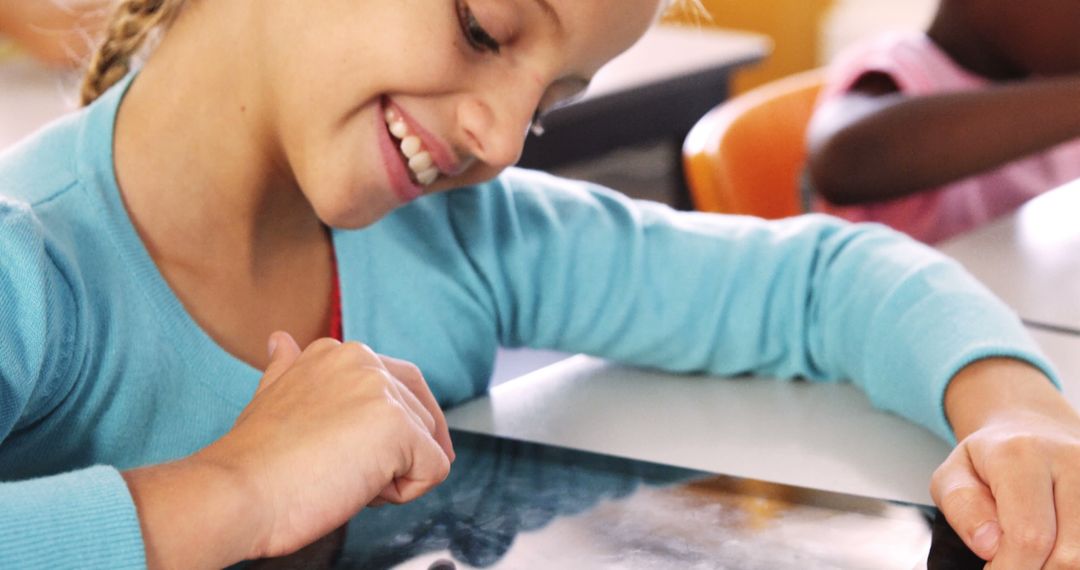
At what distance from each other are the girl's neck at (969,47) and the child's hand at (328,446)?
1156 millimetres

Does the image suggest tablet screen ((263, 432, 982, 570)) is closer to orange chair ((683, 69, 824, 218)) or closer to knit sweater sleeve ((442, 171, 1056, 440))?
knit sweater sleeve ((442, 171, 1056, 440))

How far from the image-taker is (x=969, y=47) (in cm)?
158

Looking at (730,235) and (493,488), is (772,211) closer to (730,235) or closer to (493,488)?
(730,235)

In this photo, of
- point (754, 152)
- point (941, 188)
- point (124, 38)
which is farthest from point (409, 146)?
point (941, 188)

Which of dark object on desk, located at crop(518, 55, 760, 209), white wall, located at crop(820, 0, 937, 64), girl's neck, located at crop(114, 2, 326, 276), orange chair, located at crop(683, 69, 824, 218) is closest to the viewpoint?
girl's neck, located at crop(114, 2, 326, 276)

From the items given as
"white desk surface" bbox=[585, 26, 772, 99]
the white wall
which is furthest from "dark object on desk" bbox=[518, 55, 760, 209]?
the white wall

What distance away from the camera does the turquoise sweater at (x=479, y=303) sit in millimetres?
684

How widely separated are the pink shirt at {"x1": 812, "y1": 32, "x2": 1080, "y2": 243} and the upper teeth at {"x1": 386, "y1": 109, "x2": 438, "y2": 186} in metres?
0.80

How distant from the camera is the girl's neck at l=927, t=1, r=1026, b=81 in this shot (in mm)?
1566

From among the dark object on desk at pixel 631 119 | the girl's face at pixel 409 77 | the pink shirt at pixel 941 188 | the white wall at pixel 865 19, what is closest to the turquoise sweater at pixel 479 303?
the girl's face at pixel 409 77

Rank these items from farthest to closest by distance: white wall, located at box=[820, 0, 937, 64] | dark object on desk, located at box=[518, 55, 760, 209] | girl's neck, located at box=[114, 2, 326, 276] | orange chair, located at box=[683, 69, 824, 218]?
white wall, located at box=[820, 0, 937, 64]
dark object on desk, located at box=[518, 55, 760, 209]
orange chair, located at box=[683, 69, 824, 218]
girl's neck, located at box=[114, 2, 326, 276]

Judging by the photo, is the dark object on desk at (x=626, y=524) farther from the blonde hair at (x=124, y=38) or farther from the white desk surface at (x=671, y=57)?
the white desk surface at (x=671, y=57)

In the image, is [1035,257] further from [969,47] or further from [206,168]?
[206,168]

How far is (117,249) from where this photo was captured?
742 mm
